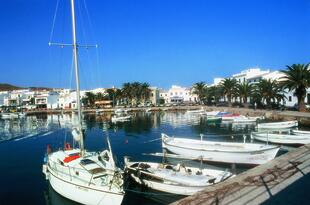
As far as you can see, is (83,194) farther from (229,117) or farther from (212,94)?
(212,94)

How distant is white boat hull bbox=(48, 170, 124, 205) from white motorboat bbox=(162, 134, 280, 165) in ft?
34.5

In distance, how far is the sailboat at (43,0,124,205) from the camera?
16531 mm

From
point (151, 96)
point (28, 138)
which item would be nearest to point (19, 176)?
point (28, 138)

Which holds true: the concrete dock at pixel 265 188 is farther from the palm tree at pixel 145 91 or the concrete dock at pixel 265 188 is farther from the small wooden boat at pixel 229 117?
the palm tree at pixel 145 91

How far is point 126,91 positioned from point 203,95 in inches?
1371

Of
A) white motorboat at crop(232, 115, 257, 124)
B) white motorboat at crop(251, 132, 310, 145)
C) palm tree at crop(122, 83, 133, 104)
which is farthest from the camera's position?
palm tree at crop(122, 83, 133, 104)

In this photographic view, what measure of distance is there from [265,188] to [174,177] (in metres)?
6.41

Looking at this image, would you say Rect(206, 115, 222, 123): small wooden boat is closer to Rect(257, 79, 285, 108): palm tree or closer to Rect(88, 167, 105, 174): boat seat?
Rect(257, 79, 285, 108): palm tree

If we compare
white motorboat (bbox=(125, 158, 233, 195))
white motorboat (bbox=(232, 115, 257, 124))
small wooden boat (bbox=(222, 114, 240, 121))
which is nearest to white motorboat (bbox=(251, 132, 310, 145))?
white motorboat (bbox=(125, 158, 233, 195))

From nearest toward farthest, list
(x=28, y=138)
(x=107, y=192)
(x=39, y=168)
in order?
(x=107, y=192) → (x=39, y=168) → (x=28, y=138)

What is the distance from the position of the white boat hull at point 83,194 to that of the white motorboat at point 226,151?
414 inches

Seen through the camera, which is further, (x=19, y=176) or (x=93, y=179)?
(x=19, y=176)

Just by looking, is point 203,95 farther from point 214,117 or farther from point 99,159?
point 99,159

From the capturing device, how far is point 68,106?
155125 mm
